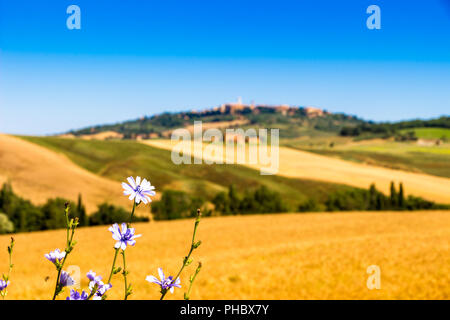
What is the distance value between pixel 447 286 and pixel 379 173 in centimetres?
7306

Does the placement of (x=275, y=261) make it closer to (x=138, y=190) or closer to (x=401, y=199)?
(x=138, y=190)

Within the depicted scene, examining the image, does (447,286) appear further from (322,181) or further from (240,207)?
(322,181)

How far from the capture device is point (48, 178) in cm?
7669

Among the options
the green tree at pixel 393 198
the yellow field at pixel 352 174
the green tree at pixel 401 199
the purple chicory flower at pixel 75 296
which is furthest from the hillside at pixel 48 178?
the purple chicory flower at pixel 75 296

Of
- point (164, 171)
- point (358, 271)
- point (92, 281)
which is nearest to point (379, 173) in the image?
point (164, 171)

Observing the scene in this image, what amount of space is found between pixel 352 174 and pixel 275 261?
6794cm

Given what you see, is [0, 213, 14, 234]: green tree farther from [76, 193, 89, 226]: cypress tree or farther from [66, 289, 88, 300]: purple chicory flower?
[66, 289, 88, 300]: purple chicory flower

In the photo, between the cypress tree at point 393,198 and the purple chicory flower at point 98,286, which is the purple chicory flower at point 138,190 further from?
the cypress tree at point 393,198

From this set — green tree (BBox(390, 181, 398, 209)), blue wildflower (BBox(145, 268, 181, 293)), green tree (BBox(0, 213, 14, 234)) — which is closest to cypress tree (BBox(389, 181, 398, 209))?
green tree (BBox(390, 181, 398, 209))

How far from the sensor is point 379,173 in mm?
86812

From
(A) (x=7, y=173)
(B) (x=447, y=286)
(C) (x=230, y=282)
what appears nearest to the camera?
(B) (x=447, y=286)

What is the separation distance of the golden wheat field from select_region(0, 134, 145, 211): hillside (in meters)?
18.0

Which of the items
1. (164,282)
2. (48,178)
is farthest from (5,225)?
(164,282)
